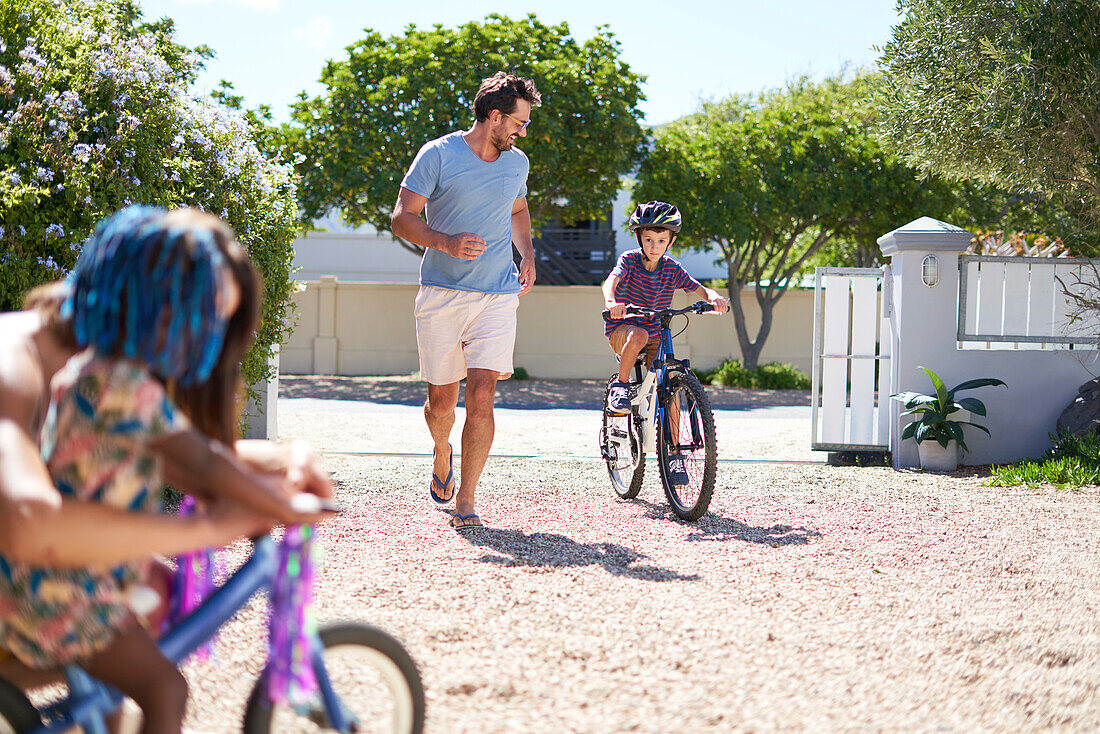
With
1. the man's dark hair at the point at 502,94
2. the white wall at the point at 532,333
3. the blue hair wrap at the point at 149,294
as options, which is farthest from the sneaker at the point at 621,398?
the white wall at the point at 532,333

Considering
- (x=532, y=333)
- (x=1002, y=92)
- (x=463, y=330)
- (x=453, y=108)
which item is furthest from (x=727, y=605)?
(x=532, y=333)

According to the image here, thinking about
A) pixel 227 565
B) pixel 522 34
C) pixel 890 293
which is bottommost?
pixel 227 565

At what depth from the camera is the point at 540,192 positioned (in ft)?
63.5

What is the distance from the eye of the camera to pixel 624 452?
5.98 m

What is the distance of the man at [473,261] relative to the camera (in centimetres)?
496

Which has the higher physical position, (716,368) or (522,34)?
(522,34)

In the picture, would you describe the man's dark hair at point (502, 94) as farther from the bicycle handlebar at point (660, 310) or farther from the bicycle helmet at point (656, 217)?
the bicycle handlebar at point (660, 310)

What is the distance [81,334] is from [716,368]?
20.7m

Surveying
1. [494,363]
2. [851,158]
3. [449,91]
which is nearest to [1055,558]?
[494,363]

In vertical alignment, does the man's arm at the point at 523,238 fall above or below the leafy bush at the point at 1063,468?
above

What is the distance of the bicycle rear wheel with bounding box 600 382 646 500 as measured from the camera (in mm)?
5828

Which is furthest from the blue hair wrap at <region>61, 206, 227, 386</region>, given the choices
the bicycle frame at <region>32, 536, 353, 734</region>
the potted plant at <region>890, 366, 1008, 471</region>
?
the potted plant at <region>890, 366, 1008, 471</region>

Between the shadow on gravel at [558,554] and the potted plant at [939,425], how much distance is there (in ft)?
11.9

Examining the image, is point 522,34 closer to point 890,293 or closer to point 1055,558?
point 890,293
